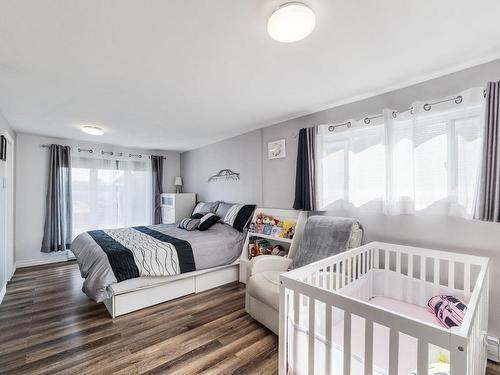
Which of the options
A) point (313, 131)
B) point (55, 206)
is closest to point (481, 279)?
point (313, 131)

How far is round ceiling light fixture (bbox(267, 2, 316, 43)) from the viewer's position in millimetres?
1252

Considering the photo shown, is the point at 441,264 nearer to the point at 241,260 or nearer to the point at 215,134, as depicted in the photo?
the point at 241,260

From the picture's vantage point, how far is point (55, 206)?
4.28m

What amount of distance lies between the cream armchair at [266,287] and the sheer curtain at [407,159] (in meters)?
0.48

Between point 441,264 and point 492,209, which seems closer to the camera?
point 492,209

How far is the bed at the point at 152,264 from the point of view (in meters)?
2.48

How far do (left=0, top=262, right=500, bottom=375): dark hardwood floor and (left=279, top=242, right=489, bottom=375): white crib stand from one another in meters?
0.61

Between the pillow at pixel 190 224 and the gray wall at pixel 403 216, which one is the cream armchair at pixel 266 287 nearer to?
the gray wall at pixel 403 216

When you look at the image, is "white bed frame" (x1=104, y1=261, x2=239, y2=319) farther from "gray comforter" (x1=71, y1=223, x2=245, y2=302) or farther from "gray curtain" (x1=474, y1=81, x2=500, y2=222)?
"gray curtain" (x1=474, y1=81, x2=500, y2=222)

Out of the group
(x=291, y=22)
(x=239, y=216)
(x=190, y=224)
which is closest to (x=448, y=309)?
(x=291, y=22)

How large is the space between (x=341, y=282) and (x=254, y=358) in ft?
2.94

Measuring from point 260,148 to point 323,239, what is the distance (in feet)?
6.07

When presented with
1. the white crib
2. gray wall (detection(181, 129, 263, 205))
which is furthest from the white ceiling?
the white crib

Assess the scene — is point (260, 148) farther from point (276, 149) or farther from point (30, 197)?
point (30, 197)
